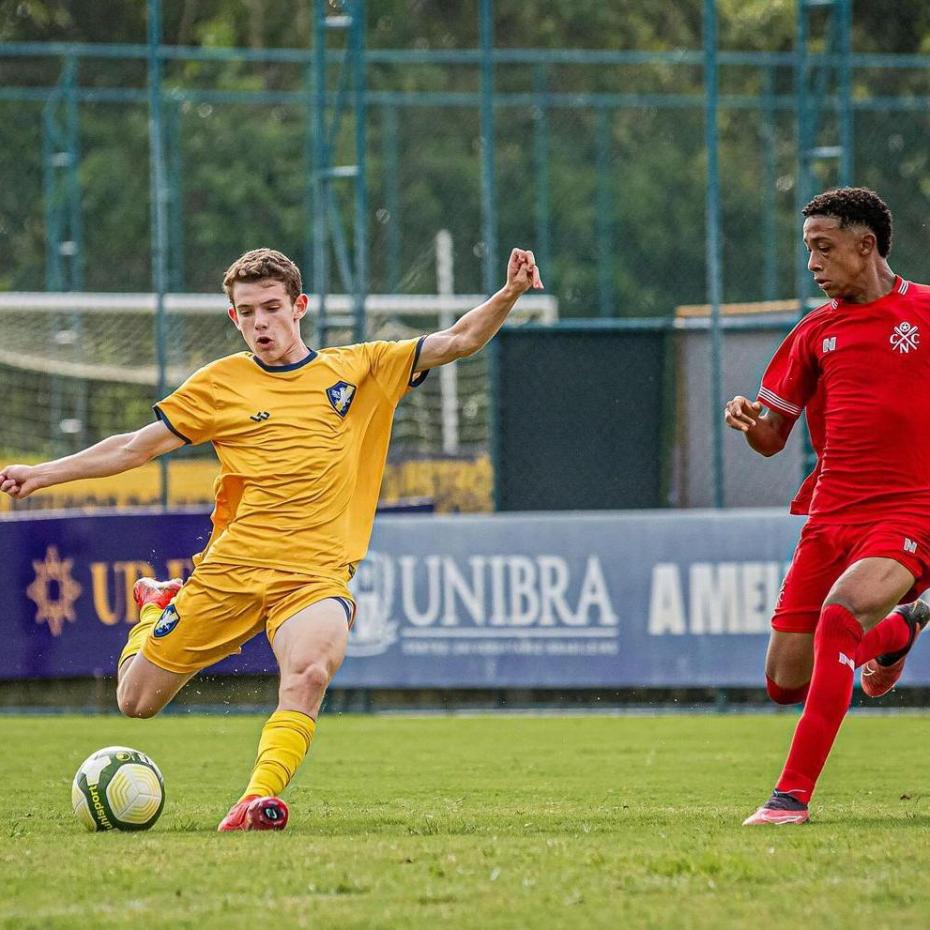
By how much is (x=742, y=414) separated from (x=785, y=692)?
1.20 metres

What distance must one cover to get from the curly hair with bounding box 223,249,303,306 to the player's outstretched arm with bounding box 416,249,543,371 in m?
0.55

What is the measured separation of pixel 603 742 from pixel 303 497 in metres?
4.80

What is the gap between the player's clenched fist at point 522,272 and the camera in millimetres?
7027

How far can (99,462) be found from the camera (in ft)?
23.2

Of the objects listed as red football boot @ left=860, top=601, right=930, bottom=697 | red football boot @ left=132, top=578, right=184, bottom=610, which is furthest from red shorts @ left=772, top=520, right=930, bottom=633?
red football boot @ left=132, top=578, right=184, bottom=610

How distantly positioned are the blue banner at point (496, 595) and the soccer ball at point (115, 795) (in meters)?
6.19

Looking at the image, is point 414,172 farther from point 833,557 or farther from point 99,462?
point 833,557

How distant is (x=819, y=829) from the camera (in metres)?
6.39

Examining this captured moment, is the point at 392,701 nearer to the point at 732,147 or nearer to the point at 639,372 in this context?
the point at 639,372

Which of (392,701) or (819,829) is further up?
(819,829)

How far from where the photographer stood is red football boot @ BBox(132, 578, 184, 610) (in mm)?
7848

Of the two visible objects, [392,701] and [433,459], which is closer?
[392,701]

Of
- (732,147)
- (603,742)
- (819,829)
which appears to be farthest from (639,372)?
(732,147)

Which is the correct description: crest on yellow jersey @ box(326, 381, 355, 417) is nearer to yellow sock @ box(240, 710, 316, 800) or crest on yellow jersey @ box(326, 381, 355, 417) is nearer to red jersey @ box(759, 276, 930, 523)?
yellow sock @ box(240, 710, 316, 800)
